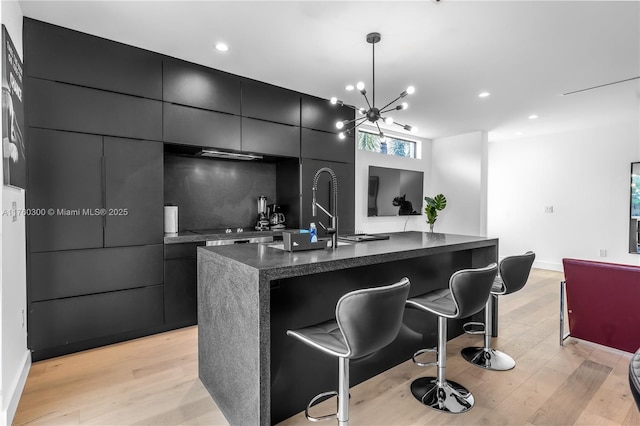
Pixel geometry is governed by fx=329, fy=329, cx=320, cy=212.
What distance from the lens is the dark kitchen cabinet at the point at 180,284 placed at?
128 inches

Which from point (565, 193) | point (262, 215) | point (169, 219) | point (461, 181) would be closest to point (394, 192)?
point (461, 181)

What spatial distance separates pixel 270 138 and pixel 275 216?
104 cm

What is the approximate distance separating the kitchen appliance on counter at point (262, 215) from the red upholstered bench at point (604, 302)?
10.6 ft

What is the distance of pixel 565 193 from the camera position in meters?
6.37

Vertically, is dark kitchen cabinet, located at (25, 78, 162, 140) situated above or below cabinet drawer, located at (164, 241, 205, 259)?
above

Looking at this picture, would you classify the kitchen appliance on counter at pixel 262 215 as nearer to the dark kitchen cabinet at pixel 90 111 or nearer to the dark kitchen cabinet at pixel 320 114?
the dark kitchen cabinet at pixel 320 114

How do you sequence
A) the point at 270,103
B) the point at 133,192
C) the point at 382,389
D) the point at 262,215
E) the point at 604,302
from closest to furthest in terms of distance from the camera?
the point at 382,389
the point at 604,302
the point at 133,192
the point at 270,103
the point at 262,215

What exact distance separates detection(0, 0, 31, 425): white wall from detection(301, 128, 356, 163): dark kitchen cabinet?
2.85 metres

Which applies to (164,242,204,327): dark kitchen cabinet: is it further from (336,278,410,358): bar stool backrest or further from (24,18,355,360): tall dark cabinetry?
(336,278,410,358): bar stool backrest

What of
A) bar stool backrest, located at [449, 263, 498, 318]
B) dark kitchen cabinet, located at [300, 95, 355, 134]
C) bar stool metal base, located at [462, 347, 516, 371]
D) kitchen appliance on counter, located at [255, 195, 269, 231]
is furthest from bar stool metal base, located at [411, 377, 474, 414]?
dark kitchen cabinet, located at [300, 95, 355, 134]

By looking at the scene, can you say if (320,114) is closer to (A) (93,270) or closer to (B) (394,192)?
(B) (394,192)

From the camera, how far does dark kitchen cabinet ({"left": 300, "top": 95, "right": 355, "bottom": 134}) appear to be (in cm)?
439

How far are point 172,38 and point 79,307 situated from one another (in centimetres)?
247

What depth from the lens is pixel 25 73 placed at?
2582mm
